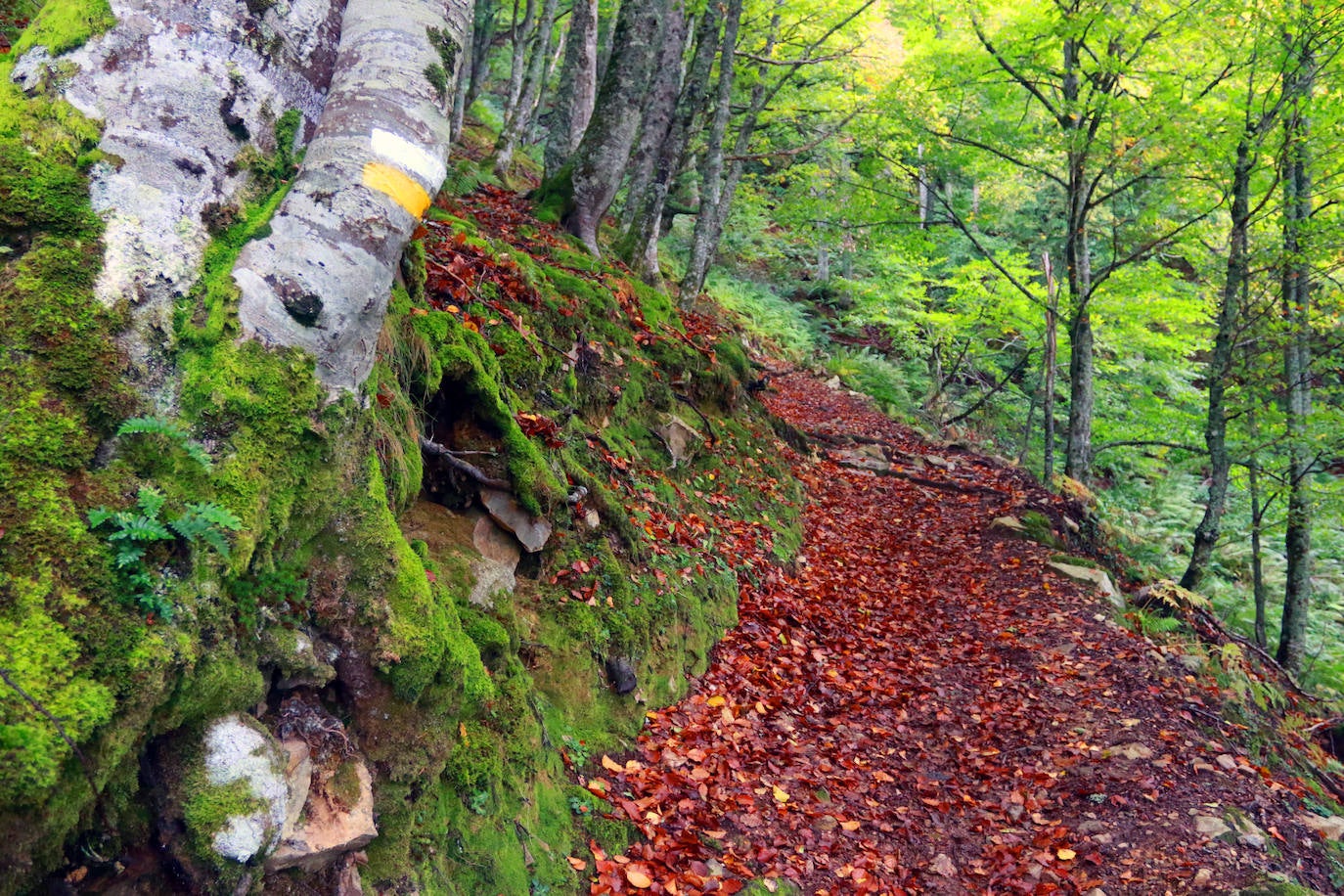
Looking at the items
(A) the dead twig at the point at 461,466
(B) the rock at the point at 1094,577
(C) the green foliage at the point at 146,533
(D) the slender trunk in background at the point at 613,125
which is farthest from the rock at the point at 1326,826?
(D) the slender trunk in background at the point at 613,125

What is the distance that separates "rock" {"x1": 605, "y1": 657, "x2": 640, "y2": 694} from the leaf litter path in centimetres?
28

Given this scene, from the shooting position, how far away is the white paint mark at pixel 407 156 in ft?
8.22

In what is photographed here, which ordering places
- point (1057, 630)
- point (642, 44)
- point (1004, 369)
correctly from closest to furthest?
point (1057, 630), point (642, 44), point (1004, 369)

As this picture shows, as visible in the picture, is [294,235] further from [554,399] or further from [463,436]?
[554,399]

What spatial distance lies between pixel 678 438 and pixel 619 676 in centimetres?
344

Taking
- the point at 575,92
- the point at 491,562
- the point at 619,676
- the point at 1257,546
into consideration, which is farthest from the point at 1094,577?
the point at 575,92

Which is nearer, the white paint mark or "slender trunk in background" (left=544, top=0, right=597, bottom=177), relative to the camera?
the white paint mark

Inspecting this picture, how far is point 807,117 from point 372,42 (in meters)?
17.3

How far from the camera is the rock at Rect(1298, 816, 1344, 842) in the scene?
4.72 m

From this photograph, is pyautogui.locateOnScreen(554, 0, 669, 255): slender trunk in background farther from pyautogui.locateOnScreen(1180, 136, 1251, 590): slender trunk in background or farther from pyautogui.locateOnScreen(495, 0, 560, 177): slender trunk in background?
pyautogui.locateOnScreen(1180, 136, 1251, 590): slender trunk in background

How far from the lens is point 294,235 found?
2346 millimetres

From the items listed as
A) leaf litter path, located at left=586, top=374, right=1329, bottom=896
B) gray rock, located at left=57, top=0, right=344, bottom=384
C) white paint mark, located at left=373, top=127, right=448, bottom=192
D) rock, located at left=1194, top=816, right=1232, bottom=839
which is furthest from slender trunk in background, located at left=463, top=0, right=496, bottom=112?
rock, located at left=1194, top=816, right=1232, bottom=839

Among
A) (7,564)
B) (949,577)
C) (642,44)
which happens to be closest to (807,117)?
(642,44)

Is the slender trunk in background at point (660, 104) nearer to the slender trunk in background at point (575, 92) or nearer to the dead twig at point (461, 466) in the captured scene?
the slender trunk in background at point (575, 92)
